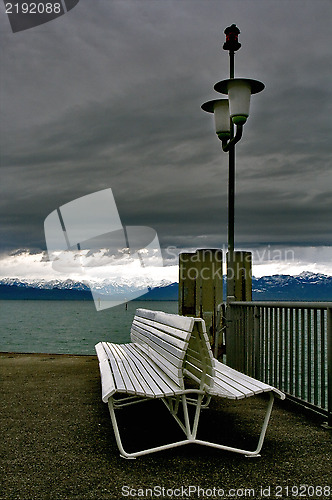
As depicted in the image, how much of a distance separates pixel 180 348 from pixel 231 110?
158 inches

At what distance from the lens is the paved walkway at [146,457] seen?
3475mm

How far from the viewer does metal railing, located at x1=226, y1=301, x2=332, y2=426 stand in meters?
5.31

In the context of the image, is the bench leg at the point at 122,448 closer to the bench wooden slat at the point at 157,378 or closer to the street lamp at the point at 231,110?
the bench wooden slat at the point at 157,378

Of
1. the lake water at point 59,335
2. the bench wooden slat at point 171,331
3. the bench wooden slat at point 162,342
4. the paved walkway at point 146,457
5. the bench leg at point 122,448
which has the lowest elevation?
the lake water at point 59,335

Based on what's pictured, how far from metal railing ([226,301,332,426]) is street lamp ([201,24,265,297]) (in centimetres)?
83

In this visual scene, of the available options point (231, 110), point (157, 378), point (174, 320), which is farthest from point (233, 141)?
point (157, 378)

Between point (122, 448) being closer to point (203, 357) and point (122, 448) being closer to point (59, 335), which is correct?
point (203, 357)

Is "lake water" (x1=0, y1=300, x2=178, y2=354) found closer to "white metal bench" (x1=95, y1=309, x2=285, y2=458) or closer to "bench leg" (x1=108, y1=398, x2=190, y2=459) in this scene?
"white metal bench" (x1=95, y1=309, x2=285, y2=458)

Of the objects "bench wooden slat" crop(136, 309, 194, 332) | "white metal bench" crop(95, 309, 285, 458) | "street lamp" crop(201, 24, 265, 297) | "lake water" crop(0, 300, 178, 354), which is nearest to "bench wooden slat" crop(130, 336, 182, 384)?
"white metal bench" crop(95, 309, 285, 458)

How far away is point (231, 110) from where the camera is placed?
7117mm

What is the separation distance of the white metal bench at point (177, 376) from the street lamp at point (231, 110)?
7.53 feet

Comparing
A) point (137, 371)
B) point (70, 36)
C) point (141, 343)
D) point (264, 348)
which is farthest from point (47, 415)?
point (70, 36)

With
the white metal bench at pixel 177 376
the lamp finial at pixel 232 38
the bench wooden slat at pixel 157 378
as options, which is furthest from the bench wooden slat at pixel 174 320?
the lamp finial at pixel 232 38

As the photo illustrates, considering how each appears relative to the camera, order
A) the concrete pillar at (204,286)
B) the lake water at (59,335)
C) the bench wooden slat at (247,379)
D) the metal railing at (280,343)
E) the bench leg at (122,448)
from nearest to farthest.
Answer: the bench leg at (122,448) < the bench wooden slat at (247,379) < the metal railing at (280,343) < the concrete pillar at (204,286) < the lake water at (59,335)
